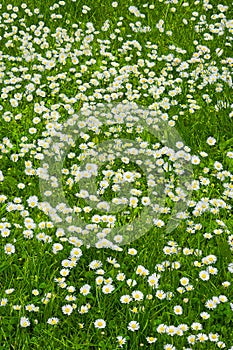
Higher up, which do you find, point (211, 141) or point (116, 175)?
point (211, 141)

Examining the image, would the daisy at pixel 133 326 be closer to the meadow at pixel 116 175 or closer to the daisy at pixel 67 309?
the meadow at pixel 116 175

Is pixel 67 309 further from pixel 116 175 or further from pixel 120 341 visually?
pixel 116 175

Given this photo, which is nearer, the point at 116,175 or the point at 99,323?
the point at 99,323

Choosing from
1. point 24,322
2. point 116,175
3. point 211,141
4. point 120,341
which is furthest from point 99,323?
point 211,141

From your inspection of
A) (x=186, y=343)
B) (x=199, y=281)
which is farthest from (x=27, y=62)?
(x=186, y=343)

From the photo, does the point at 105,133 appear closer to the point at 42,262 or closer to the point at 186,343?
the point at 42,262

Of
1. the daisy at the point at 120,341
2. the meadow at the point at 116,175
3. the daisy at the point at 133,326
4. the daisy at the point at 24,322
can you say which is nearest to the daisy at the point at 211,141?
the meadow at the point at 116,175

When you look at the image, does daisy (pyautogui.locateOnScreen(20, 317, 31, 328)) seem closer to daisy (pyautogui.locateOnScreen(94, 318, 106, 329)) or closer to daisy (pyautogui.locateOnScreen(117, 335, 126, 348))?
daisy (pyautogui.locateOnScreen(94, 318, 106, 329))

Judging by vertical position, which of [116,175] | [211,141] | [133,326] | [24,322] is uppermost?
[211,141]
